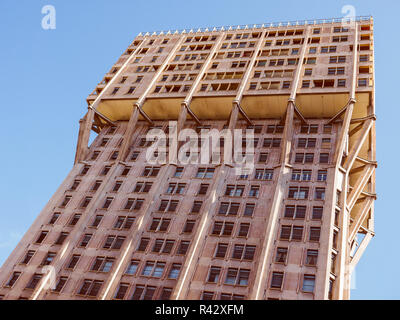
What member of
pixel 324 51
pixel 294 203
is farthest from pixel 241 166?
pixel 324 51

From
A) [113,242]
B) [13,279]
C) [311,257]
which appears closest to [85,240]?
[113,242]

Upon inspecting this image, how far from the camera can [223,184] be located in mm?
44656

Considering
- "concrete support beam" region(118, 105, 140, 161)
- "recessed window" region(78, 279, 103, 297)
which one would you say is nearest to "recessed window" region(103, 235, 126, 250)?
"recessed window" region(78, 279, 103, 297)

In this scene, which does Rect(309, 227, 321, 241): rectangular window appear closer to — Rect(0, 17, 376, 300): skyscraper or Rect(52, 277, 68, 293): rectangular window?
Rect(0, 17, 376, 300): skyscraper

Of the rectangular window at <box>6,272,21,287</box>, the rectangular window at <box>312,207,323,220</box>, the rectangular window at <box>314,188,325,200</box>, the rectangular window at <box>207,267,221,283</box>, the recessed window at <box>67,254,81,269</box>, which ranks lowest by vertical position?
the rectangular window at <box>6,272,21,287</box>

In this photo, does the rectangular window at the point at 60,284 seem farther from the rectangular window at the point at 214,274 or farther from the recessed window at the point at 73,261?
the rectangular window at the point at 214,274

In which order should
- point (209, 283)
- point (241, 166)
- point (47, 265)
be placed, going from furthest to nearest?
point (241, 166), point (47, 265), point (209, 283)

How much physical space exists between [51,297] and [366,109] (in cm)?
3855

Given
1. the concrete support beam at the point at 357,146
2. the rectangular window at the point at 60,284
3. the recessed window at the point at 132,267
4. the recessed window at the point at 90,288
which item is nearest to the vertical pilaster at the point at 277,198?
the concrete support beam at the point at 357,146

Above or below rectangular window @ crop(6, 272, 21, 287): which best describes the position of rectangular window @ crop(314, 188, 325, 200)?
above

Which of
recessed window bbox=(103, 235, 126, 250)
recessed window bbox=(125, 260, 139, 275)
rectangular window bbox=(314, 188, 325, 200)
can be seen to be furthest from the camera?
recessed window bbox=(103, 235, 126, 250)

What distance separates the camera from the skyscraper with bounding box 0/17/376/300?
37562mm

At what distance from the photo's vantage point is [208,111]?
178 ft
